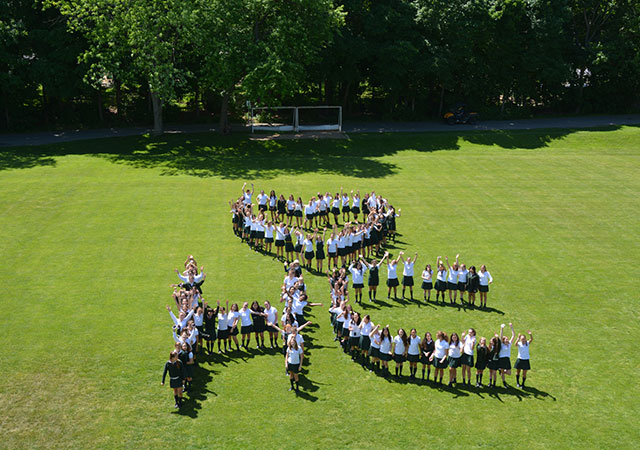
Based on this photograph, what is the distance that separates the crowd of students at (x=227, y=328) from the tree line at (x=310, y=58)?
22291 millimetres

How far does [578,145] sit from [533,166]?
313 inches

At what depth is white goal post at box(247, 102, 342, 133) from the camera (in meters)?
44.1

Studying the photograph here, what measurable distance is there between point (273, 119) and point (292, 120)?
1754 millimetres

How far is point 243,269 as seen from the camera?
2202 centimetres

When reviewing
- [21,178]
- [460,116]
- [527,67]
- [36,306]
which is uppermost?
[527,67]

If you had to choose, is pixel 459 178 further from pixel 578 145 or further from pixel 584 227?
pixel 578 145

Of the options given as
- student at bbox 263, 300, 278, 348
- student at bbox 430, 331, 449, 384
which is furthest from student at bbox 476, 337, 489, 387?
student at bbox 263, 300, 278, 348

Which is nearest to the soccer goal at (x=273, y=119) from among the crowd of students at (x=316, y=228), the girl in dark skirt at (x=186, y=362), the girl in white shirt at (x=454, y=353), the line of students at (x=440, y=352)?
the crowd of students at (x=316, y=228)

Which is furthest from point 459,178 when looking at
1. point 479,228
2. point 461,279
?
point 461,279

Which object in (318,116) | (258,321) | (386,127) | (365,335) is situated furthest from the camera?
(318,116)

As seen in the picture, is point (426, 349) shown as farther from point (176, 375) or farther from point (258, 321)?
point (176, 375)

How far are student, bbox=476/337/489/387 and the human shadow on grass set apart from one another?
20.9 metres

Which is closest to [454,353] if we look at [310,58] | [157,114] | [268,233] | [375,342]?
[375,342]

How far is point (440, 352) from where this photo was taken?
15047 millimetres
